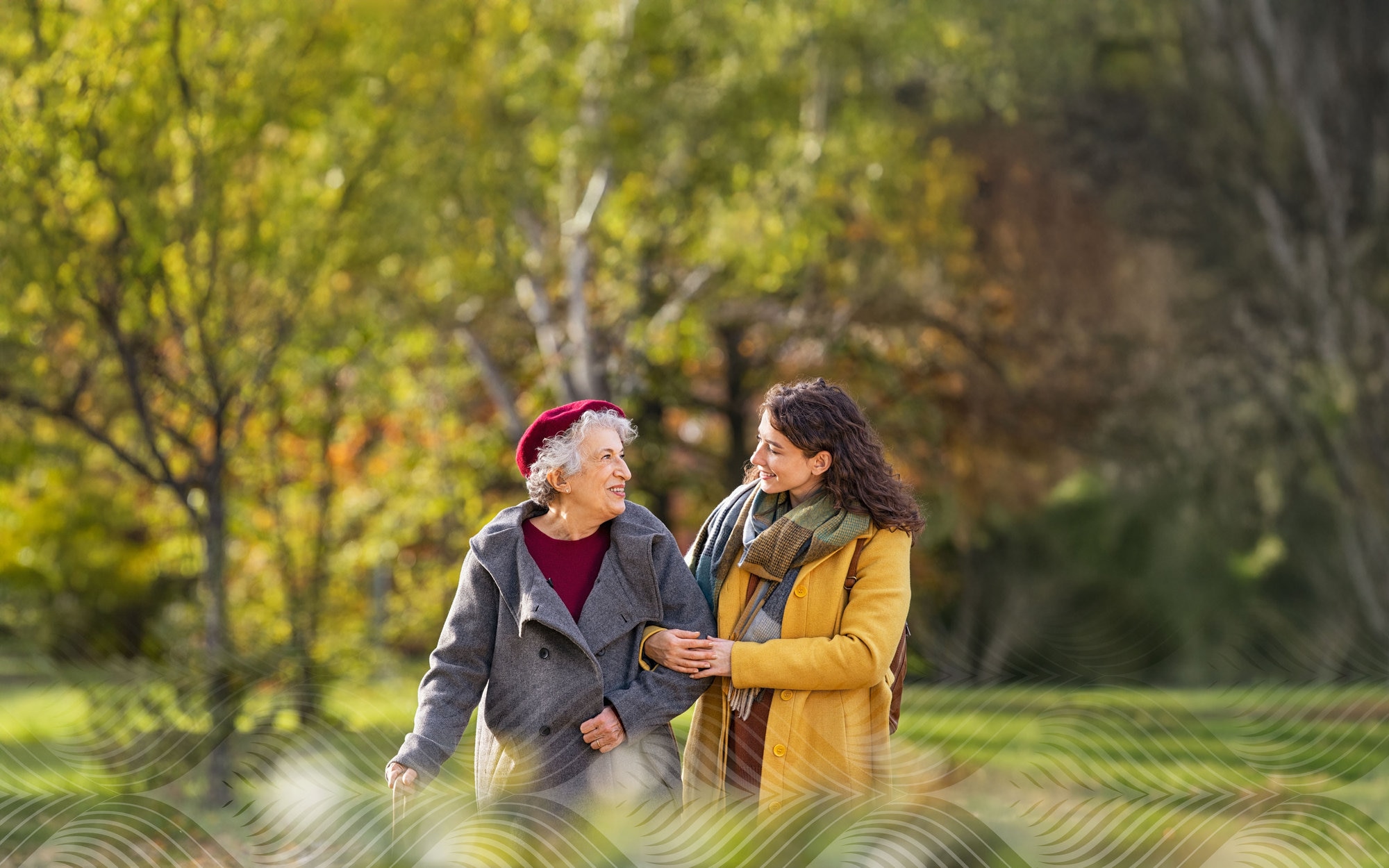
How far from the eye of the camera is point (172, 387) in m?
7.78

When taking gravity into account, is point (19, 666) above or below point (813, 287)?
below

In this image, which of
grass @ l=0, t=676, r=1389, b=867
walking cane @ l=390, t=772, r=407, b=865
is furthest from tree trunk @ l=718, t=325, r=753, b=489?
walking cane @ l=390, t=772, r=407, b=865

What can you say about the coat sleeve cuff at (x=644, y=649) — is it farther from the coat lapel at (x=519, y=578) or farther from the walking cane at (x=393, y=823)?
the walking cane at (x=393, y=823)

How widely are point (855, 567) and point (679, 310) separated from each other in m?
7.88

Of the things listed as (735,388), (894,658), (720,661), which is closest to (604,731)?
(720,661)

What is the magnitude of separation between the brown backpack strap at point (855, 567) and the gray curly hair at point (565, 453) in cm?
55

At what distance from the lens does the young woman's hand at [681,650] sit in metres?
2.92

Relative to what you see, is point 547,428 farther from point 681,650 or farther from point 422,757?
point 422,757

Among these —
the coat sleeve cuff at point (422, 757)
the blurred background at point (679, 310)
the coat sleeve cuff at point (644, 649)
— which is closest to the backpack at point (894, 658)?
the coat sleeve cuff at point (644, 649)

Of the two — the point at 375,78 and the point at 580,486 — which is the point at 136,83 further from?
the point at 580,486

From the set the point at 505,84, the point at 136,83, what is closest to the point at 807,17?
the point at 505,84

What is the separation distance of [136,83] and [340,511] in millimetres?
4387

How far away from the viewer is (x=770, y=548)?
2.90 metres

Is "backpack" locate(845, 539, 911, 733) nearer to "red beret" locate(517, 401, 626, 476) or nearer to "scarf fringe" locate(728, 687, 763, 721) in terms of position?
"scarf fringe" locate(728, 687, 763, 721)
